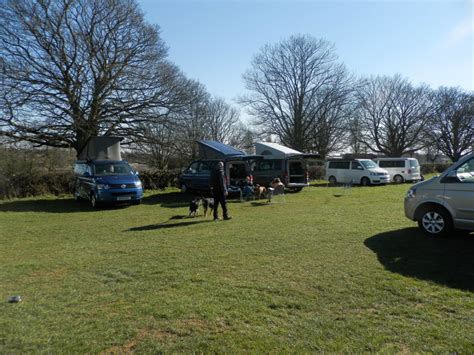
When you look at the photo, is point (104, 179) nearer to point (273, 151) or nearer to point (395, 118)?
point (273, 151)

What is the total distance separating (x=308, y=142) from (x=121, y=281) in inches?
1393

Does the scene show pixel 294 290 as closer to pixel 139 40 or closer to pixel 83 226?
pixel 83 226

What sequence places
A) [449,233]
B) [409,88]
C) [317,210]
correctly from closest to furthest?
[449,233]
[317,210]
[409,88]

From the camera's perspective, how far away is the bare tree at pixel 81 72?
17.5 meters

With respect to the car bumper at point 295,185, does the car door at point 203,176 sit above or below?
above

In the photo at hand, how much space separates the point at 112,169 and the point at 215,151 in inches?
171

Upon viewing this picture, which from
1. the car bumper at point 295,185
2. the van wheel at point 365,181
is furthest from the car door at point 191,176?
the van wheel at point 365,181

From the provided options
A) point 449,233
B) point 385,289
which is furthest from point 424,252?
point 385,289

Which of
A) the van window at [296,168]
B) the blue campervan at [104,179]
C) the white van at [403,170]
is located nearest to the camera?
the blue campervan at [104,179]

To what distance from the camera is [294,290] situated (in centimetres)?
411

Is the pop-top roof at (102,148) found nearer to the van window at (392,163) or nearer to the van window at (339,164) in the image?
the van window at (339,164)

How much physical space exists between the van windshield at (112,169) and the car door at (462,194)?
11.1m

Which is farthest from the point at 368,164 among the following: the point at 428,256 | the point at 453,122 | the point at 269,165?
the point at 453,122

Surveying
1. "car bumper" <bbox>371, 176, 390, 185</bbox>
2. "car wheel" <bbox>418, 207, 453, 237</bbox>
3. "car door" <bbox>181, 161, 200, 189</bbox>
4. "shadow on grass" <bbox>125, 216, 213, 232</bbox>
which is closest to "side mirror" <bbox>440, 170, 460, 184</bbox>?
"car wheel" <bbox>418, 207, 453, 237</bbox>
